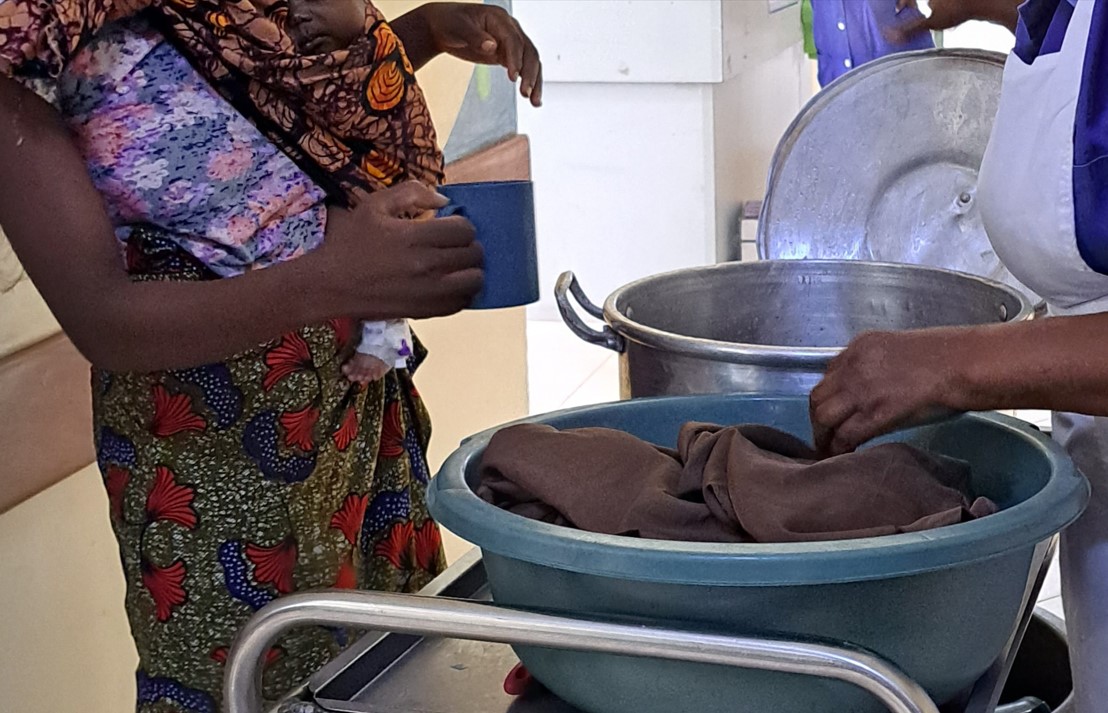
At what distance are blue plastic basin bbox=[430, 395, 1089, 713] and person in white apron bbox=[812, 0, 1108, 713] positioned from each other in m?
0.07

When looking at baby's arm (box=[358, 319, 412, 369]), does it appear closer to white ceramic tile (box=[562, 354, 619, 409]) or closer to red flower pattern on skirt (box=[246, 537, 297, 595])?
red flower pattern on skirt (box=[246, 537, 297, 595])

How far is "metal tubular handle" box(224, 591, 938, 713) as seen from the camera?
62 cm

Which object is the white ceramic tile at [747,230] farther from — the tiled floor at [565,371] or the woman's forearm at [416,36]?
the woman's forearm at [416,36]

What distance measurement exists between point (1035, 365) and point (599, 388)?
9.77 ft

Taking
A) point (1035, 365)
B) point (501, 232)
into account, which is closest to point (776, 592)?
point (1035, 365)

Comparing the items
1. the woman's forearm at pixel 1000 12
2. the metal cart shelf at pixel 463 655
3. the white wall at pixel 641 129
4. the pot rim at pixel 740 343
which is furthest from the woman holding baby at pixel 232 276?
the white wall at pixel 641 129

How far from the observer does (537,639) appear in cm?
66

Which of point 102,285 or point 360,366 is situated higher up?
point 102,285

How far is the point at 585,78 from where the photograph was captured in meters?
3.71

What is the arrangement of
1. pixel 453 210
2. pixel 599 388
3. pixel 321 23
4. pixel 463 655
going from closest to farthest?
pixel 463 655 < pixel 453 210 < pixel 321 23 < pixel 599 388

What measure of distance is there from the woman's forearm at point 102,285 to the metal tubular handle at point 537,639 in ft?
1.17

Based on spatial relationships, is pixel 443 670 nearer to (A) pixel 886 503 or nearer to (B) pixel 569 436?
(B) pixel 569 436

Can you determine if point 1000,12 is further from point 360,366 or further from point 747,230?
point 747,230

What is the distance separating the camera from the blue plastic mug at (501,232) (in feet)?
3.43
